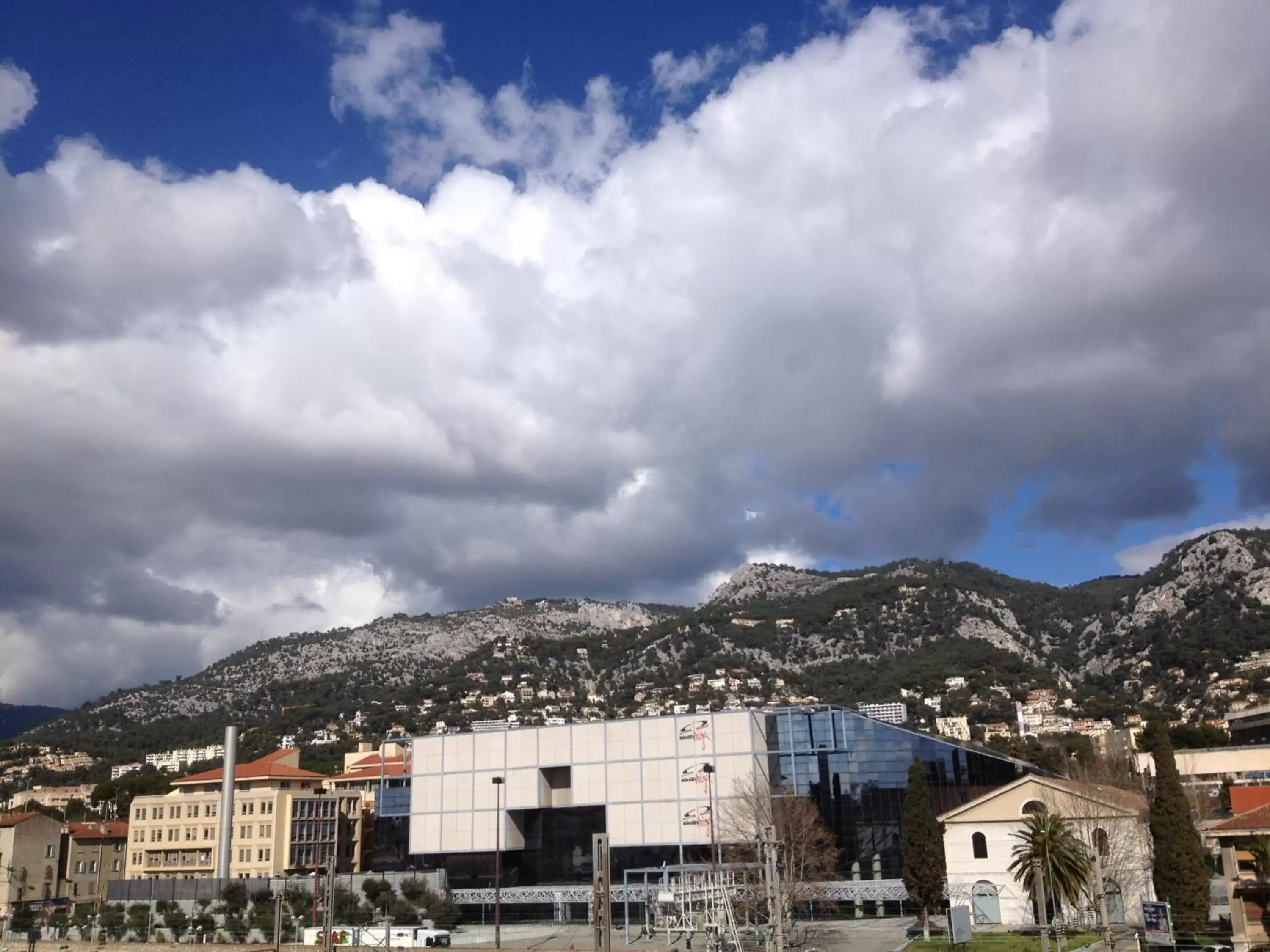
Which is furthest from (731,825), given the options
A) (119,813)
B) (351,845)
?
(119,813)

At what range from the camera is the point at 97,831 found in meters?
111

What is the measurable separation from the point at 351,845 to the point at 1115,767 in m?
70.3

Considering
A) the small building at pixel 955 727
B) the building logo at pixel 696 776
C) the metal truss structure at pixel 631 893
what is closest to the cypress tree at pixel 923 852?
the metal truss structure at pixel 631 893

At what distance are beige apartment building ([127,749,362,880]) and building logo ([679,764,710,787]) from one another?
3697 cm

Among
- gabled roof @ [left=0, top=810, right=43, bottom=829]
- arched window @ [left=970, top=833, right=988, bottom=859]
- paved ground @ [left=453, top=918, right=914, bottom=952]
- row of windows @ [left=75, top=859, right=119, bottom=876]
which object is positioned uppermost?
gabled roof @ [left=0, top=810, right=43, bottom=829]

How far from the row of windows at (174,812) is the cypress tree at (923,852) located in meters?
70.1

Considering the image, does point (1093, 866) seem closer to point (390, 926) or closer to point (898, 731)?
point (898, 731)

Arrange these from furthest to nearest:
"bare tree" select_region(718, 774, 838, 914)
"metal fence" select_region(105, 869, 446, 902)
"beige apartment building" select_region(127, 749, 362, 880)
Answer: "beige apartment building" select_region(127, 749, 362, 880), "metal fence" select_region(105, 869, 446, 902), "bare tree" select_region(718, 774, 838, 914)

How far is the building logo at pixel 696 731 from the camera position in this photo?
7481 cm

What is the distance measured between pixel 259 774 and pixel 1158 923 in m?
84.3

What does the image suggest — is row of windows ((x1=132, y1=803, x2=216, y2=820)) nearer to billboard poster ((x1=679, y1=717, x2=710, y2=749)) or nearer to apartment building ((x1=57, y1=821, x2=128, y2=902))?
apartment building ((x1=57, y1=821, x2=128, y2=902))

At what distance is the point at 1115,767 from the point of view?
300 feet

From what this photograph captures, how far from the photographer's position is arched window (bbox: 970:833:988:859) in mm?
61219

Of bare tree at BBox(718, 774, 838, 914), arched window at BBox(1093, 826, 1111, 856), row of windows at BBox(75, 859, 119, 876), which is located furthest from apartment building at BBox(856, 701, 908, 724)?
row of windows at BBox(75, 859, 119, 876)
